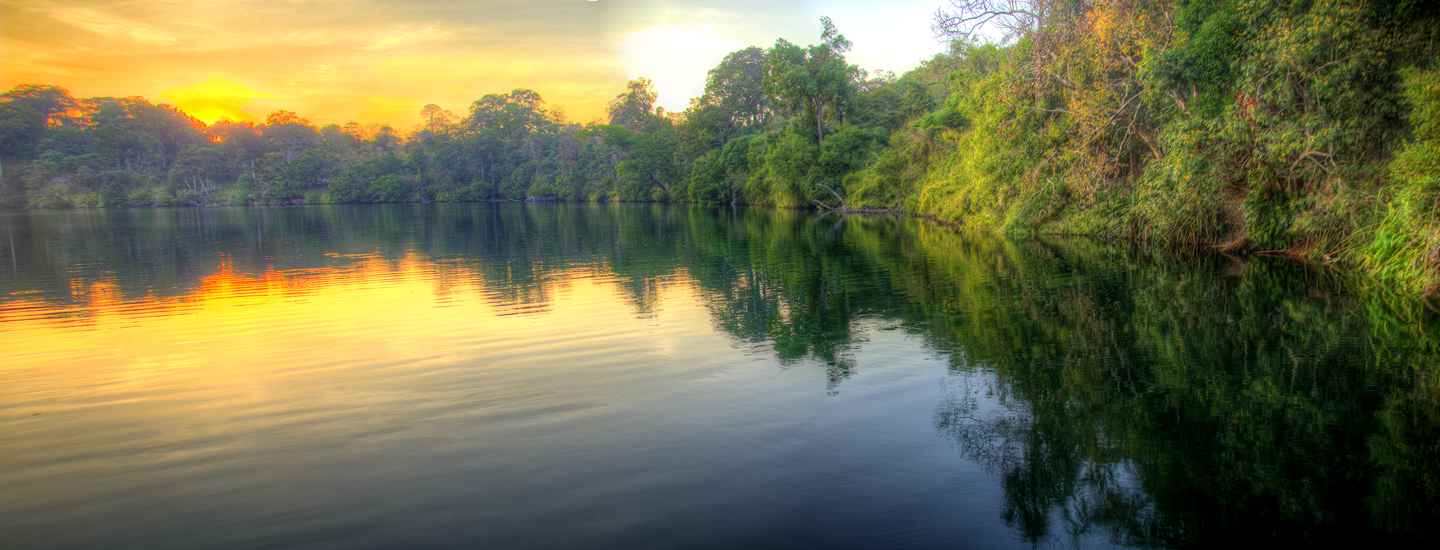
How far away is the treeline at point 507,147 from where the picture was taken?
54562 millimetres

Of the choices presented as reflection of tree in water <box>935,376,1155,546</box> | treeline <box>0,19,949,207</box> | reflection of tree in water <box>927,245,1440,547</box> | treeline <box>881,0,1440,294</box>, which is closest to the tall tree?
treeline <box>0,19,949,207</box>

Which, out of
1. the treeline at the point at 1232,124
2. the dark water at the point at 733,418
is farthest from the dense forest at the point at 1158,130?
the dark water at the point at 733,418

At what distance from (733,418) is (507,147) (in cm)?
11108

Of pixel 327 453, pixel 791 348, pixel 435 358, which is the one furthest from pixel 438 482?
pixel 791 348

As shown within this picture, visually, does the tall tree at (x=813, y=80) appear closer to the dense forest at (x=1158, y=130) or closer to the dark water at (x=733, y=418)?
the dense forest at (x=1158, y=130)

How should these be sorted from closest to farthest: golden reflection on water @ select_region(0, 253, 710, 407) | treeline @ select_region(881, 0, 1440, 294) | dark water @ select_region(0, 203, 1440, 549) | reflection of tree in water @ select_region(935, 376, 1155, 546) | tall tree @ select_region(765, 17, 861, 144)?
reflection of tree in water @ select_region(935, 376, 1155, 546), dark water @ select_region(0, 203, 1440, 549), golden reflection on water @ select_region(0, 253, 710, 407), treeline @ select_region(881, 0, 1440, 294), tall tree @ select_region(765, 17, 861, 144)

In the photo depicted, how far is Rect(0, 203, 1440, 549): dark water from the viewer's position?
14.5 ft

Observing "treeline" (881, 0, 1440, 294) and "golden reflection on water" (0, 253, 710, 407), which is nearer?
"golden reflection on water" (0, 253, 710, 407)

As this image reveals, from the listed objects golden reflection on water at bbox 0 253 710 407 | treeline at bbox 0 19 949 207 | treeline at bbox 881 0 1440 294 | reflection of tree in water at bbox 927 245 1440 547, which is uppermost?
treeline at bbox 0 19 949 207

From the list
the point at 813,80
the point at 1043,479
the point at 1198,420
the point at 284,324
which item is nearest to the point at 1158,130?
the point at 1198,420

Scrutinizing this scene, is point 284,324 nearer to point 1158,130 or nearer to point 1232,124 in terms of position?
point 1232,124

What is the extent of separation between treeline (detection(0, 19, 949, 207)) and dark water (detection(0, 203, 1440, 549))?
135 ft

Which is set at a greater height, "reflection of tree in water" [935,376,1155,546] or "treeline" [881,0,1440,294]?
"treeline" [881,0,1440,294]

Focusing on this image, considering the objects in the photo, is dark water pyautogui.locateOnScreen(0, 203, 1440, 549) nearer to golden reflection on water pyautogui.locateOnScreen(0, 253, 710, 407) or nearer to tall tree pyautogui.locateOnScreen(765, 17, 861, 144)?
golden reflection on water pyautogui.locateOnScreen(0, 253, 710, 407)
